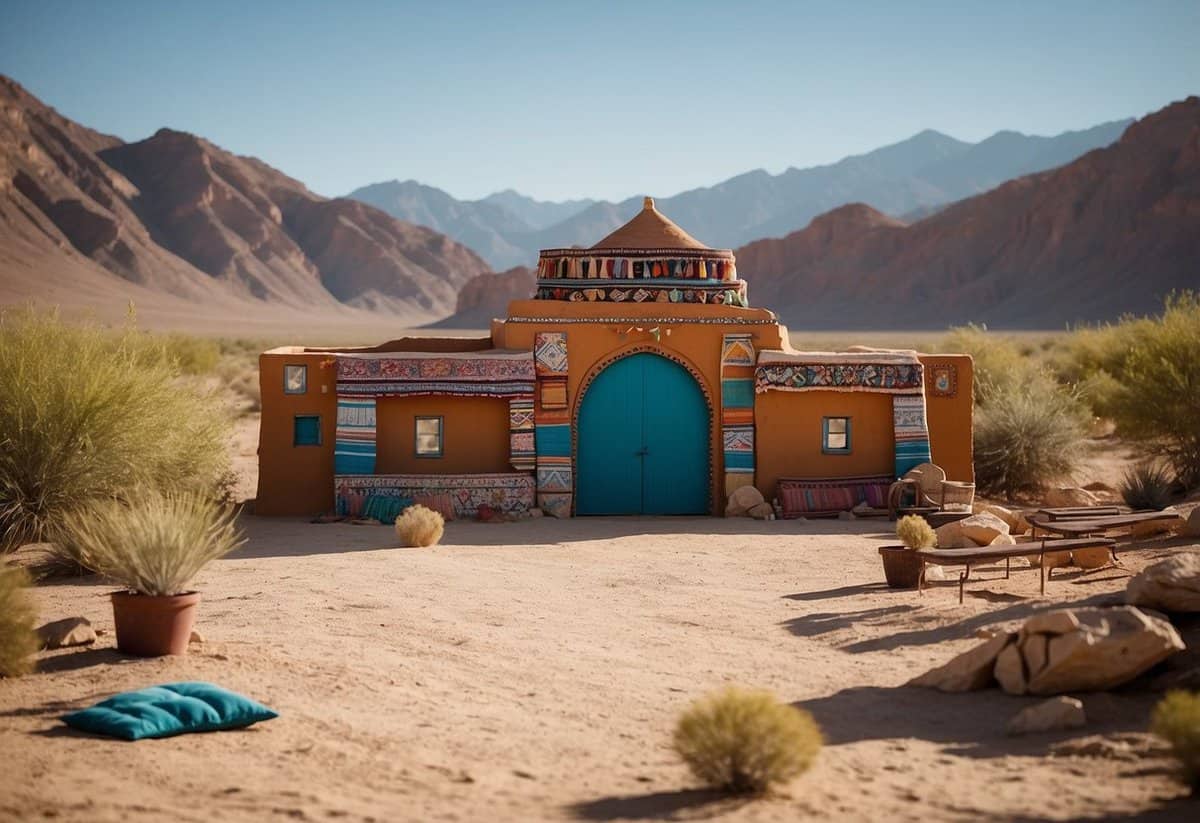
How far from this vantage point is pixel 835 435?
A: 15.5 metres

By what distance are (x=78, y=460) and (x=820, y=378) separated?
8.22 metres

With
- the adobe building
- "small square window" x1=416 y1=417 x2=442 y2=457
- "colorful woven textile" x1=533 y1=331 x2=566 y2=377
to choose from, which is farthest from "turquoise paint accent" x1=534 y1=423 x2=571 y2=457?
"small square window" x1=416 y1=417 x2=442 y2=457

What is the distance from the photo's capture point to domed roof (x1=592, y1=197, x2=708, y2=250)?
1641cm

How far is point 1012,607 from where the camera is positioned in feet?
29.1

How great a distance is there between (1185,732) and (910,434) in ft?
33.4

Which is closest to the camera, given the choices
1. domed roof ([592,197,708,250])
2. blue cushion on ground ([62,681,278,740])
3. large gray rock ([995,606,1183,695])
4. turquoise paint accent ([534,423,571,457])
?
blue cushion on ground ([62,681,278,740])

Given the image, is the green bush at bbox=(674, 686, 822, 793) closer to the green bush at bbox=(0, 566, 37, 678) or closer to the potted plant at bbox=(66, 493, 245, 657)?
the potted plant at bbox=(66, 493, 245, 657)

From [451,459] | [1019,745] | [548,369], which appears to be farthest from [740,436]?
[1019,745]

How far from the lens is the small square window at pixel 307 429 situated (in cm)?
1485

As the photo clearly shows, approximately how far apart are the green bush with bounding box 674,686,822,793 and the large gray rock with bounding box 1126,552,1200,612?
3009 millimetres

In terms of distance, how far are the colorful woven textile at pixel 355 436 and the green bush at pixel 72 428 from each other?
5.88 ft

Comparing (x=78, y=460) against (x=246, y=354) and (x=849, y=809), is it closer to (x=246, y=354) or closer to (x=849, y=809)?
(x=849, y=809)

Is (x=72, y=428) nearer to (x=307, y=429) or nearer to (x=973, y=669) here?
(x=307, y=429)

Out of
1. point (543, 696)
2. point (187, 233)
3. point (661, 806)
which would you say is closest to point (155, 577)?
point (543, 696)
